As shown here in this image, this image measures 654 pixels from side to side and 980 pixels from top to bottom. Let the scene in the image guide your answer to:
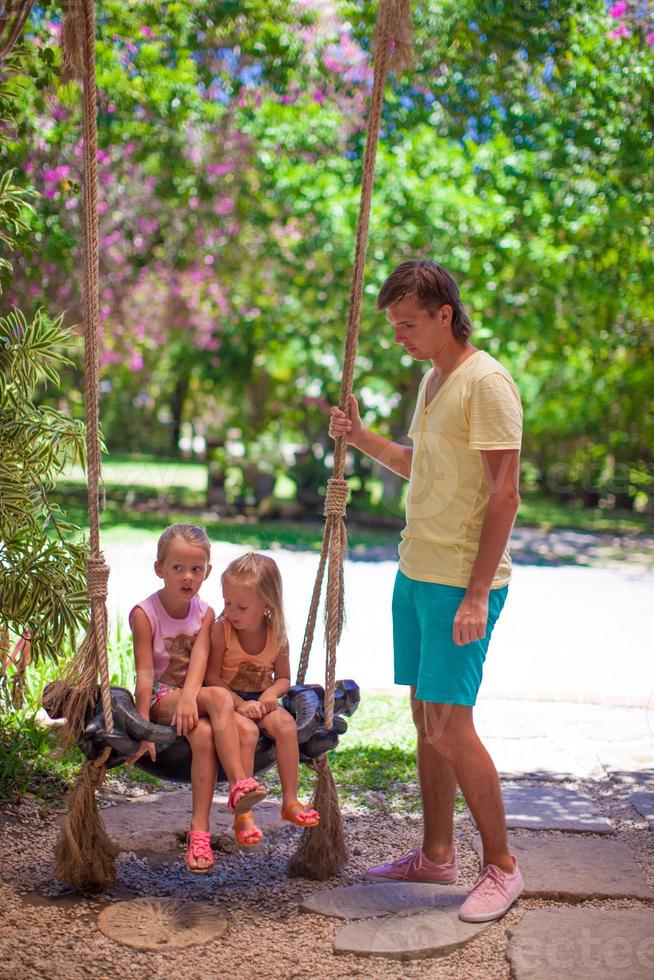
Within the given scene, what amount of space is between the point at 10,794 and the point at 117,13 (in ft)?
18.2

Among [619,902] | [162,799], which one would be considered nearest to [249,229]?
[162,799]

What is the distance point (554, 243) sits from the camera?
959 centimetres

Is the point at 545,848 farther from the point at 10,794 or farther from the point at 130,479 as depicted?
the point at 130,479

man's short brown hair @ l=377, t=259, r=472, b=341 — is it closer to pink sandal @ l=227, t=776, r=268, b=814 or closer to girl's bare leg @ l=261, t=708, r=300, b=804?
girl's bare leg @ l=261, t=708, r=300, b=804

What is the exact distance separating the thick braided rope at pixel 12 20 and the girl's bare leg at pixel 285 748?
6.97ft

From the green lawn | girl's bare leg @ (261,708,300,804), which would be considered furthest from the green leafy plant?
the green lawn

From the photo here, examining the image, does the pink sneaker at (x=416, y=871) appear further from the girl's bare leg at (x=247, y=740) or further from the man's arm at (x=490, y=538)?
the man's arm at (x=490, y=538)

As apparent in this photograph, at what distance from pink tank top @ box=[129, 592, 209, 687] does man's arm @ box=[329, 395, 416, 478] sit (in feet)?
2.00

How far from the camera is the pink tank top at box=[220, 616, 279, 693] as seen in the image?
278cm

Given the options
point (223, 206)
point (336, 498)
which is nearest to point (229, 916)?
point (336, 498)

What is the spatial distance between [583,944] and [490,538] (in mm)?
923

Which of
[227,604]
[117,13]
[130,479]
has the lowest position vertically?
[130,479]

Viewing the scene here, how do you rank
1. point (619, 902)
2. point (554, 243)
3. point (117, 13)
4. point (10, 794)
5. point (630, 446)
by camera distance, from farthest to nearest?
1. point (630, 446)
2. point (554, 243)
3. point (117, 13)
4. point (10, 794)
5. point (619, 902)

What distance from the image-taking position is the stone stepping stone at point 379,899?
261cm
